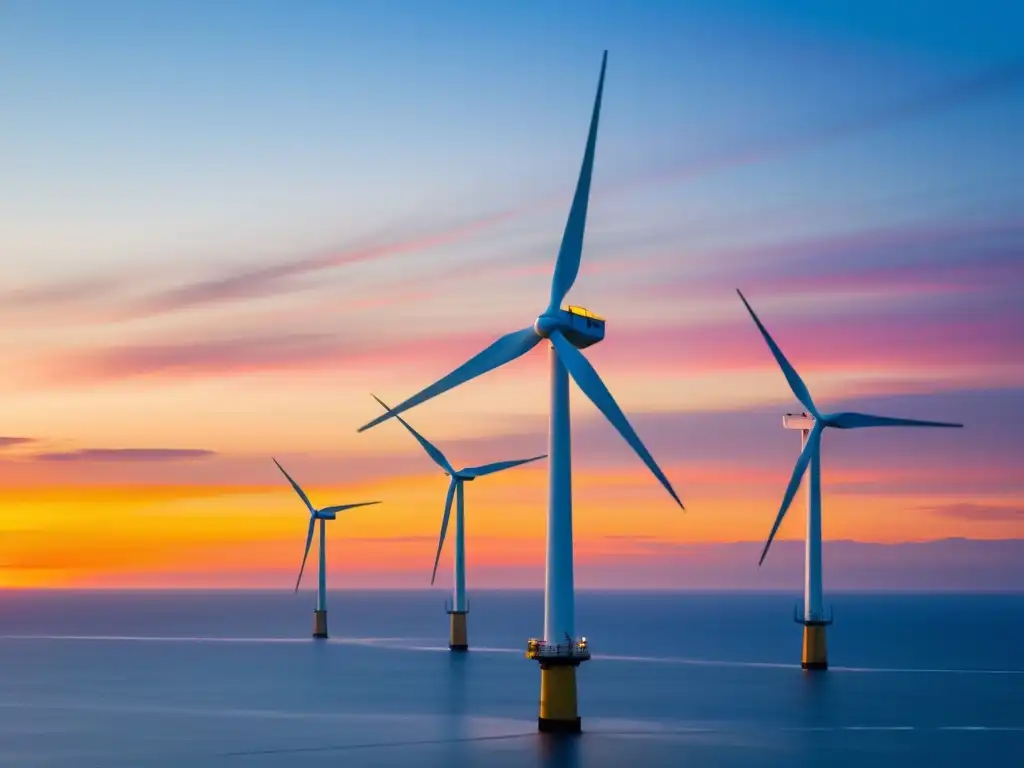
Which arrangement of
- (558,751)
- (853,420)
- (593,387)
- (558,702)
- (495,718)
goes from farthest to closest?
1. (853,420)
2. (495,718)
3. (558,751)
4. (558,702)
5. (593,387)

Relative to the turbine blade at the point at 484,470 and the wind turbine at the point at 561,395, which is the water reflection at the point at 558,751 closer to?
the wind turbine at the point at 561,395

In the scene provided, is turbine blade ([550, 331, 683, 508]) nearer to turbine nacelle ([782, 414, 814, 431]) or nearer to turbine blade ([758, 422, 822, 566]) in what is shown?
turbine blade ([758, 422, 822, 566])

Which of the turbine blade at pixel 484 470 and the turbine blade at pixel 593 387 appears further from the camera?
the turbine blade at pixel 484 470

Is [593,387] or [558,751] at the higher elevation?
[593,387]

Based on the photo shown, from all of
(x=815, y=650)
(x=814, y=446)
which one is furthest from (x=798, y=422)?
(x=815, y=650)

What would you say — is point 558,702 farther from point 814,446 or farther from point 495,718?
point 814,446

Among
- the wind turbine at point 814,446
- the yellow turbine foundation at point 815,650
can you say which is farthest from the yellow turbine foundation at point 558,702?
the yellow turbine foundation at point 815,650

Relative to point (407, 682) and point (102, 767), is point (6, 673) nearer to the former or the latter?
point (407, 682)

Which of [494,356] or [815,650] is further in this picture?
[815,650]
